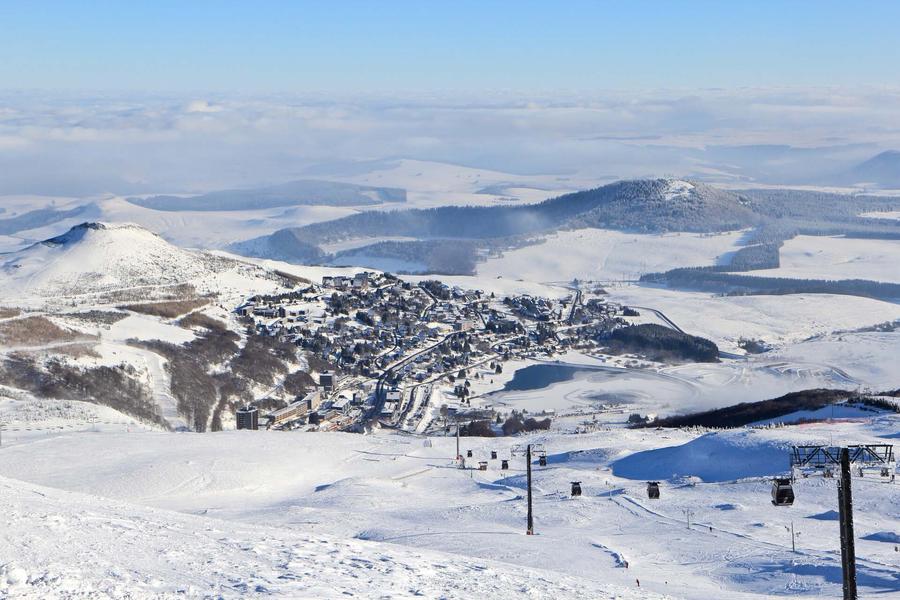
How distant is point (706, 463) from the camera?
33.2 m

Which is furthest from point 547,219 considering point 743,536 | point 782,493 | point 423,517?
point 782,493

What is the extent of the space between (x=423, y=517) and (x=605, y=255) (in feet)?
364

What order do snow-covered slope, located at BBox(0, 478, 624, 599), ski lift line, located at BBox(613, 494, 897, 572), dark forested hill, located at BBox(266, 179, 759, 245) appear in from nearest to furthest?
1. snow-covered slope, located at BBox(0, 478, 624, 599)
2. ski lift line, located at BBox(613, 494, 897, 572)
3. dark forested hill, located at BBox(266, 179, 759, 245)

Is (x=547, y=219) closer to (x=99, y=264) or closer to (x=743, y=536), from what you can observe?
(x=99, y=264)

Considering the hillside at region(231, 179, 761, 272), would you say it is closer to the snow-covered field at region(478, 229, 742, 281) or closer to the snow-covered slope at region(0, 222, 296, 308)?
the snow-covered field at region(478, 229, 742, 281)

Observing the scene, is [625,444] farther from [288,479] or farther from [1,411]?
[1,411]

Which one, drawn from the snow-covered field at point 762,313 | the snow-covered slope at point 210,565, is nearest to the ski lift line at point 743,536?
the snow-covered slope at point 210,565

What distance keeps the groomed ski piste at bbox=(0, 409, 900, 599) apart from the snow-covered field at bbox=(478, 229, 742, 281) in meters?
80.1

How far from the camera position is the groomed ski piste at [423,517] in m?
15.8

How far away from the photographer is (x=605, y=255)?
136m

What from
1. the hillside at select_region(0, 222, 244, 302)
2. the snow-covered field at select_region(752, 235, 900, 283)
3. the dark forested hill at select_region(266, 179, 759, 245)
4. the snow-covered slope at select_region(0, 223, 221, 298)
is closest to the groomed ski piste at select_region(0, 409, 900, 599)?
the hillside at select_region(0, 222, 244, 302)

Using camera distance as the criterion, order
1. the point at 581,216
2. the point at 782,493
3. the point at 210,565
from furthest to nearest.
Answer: the point at 581,216
the point at 782,493
the point at 210,565

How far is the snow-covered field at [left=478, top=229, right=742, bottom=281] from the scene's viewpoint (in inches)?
4905

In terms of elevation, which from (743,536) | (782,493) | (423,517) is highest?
(782,493)
